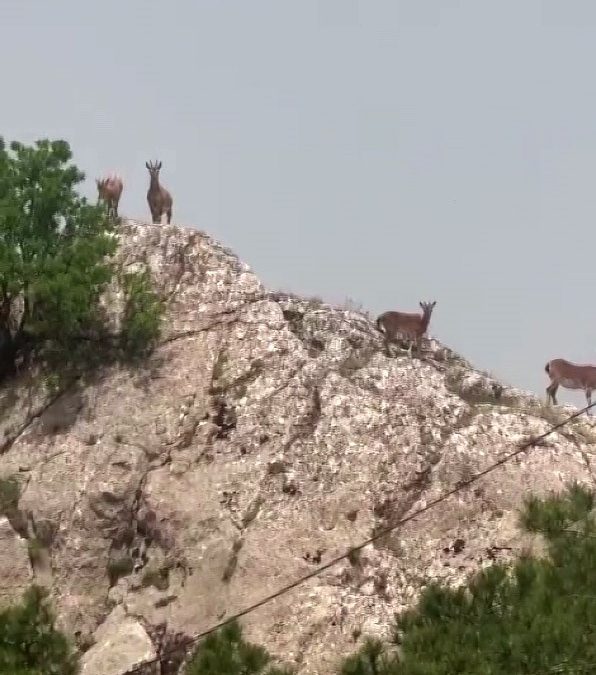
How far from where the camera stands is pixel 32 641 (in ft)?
45.2

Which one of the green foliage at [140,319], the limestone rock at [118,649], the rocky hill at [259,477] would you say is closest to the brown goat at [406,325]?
the rocky hill at [259,477]

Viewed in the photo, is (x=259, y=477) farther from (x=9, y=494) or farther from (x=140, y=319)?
(x=9, y=494)

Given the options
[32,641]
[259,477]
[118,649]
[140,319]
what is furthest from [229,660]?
[140,319]

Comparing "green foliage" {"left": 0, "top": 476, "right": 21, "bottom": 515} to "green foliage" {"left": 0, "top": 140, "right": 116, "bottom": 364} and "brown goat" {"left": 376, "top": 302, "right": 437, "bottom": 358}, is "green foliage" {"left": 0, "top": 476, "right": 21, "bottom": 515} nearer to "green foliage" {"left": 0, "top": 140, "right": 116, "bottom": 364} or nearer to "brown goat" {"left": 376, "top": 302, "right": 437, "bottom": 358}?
"green foliage" {"left": 0, "top": 140, "right": 116, "bottom": 364}

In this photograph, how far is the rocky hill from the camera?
16.5 meters

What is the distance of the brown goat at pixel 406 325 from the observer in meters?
21.7

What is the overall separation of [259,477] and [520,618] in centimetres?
870

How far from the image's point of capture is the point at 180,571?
17.4 meters

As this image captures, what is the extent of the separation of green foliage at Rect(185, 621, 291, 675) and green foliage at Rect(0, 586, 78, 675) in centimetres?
268

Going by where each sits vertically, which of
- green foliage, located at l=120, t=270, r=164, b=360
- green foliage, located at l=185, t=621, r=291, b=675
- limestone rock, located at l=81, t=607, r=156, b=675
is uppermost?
green foliage, located at l=120, t=270, r=164, b=360

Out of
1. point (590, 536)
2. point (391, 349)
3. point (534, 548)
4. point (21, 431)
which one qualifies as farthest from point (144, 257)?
point (590, 536)

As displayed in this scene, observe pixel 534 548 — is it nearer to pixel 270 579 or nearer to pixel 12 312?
pixel 270 579

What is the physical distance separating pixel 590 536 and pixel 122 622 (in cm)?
1003

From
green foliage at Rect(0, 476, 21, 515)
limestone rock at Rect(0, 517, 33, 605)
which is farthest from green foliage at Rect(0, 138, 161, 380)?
limestone rock at Rect(0, 517, 33, 605)
